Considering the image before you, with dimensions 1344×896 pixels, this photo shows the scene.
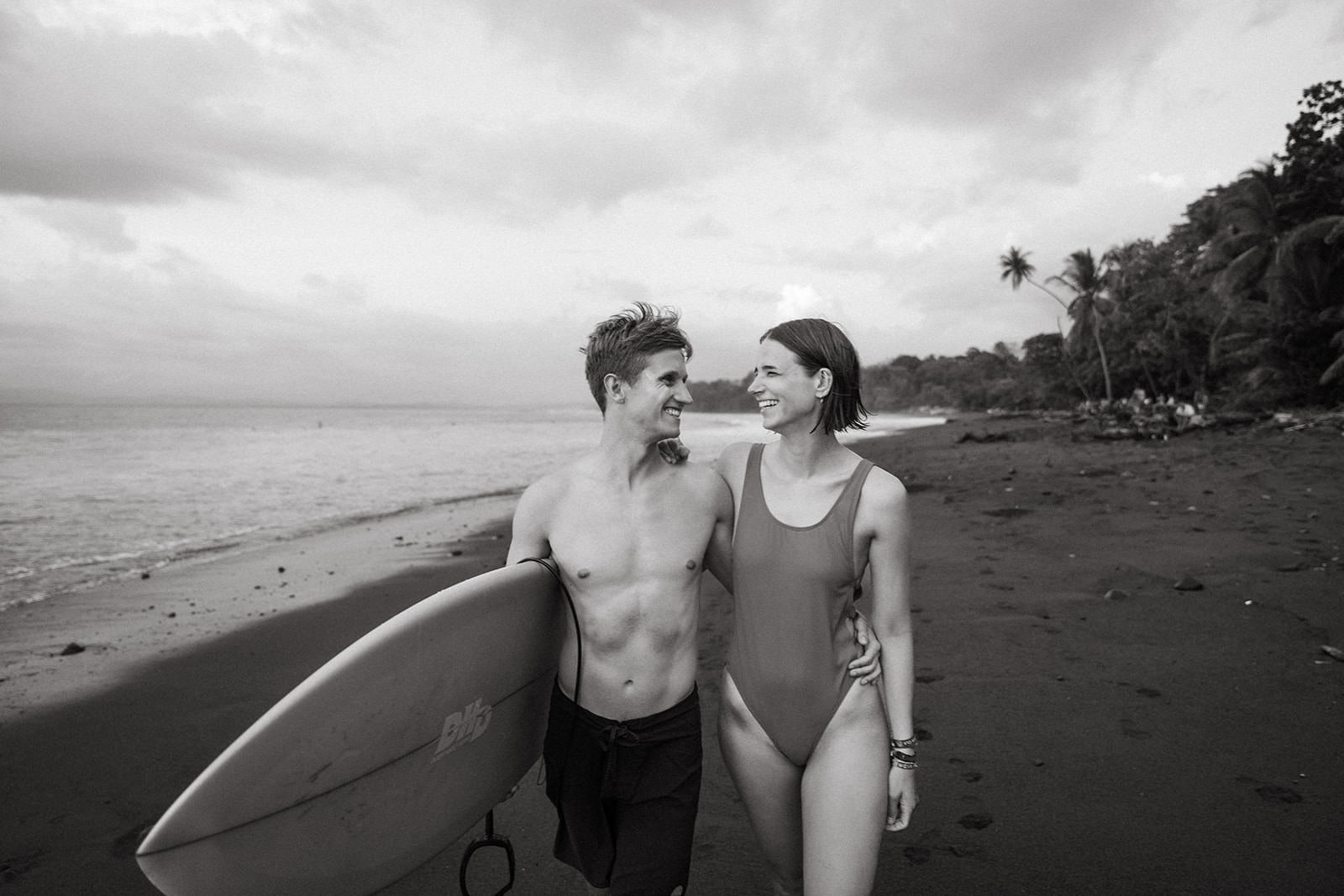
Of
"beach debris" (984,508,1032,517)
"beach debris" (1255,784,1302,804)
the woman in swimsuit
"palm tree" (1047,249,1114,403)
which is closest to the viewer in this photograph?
the woman in swimsuit

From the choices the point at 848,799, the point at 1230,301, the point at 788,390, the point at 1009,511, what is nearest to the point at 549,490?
the point at 788,390

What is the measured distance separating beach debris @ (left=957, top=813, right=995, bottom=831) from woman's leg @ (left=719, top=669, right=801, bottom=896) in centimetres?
116

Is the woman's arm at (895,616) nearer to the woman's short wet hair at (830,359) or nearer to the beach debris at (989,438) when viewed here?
the woman's short wet hair at (830,359)

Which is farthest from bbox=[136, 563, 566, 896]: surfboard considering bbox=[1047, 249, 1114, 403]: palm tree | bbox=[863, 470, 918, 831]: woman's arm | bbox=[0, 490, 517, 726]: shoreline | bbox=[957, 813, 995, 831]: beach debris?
bbox=[1047, 249, 1114, 403]: palm tree

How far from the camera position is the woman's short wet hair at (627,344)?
2.27 m

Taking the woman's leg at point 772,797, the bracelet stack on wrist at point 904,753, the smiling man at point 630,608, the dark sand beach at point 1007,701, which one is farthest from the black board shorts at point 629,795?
the dark sand beach at point 1007,701

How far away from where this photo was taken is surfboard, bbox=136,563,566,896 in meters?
1.75

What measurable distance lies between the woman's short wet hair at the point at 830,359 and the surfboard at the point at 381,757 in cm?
101

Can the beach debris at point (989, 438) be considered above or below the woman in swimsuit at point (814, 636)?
below

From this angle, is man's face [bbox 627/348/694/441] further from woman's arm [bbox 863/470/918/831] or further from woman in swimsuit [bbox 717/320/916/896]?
woman's arm [bbox 863/470/918/831]

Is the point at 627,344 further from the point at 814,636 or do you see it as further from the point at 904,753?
the point at 904,753

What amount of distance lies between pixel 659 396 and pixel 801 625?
796 mm

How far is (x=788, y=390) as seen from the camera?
7.05 ft

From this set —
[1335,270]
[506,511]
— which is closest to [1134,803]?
[506,511]
